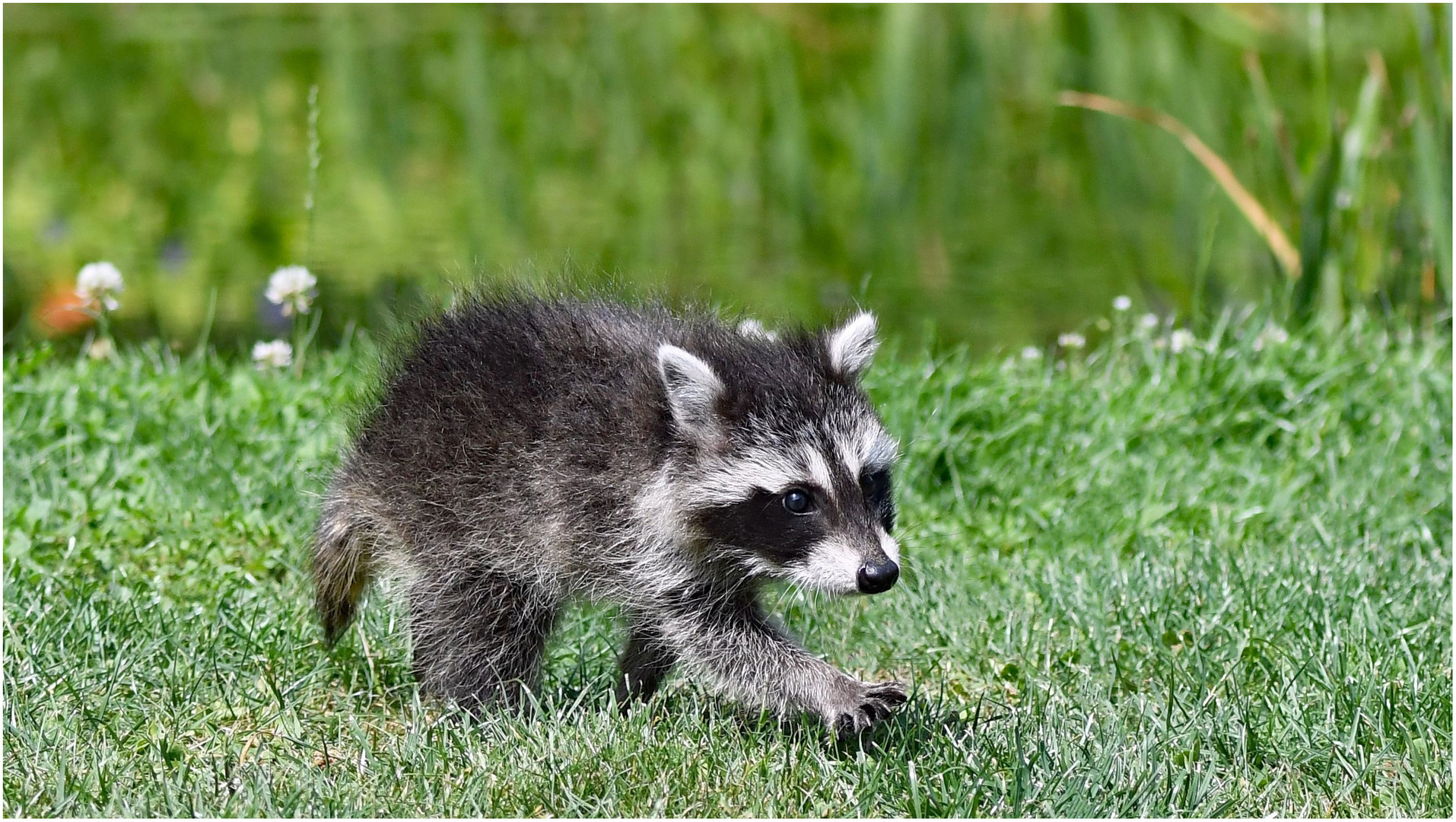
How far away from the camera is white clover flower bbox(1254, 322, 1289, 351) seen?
269 inches

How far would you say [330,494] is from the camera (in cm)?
484

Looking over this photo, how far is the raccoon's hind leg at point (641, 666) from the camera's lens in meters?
4.52

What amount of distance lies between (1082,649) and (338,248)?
20.1 ft

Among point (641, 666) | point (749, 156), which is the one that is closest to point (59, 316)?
point (749, 156)

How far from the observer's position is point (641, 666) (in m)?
4.61

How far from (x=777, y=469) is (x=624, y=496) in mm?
416

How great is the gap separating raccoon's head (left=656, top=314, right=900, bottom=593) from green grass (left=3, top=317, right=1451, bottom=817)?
0.45 metres

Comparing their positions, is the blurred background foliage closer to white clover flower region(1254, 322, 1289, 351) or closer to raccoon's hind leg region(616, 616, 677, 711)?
white clover flower region(1254, 322, 1289, 351)

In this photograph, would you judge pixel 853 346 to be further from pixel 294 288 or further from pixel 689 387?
pixel 294 288

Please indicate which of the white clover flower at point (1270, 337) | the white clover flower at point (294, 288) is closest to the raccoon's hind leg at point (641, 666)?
the white clover flower at point (294, 288)

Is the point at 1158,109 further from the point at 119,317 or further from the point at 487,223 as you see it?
the point at 119,317

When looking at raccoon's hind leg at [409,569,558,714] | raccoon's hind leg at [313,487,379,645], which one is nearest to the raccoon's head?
raccoon's hind leg at [409,569,558,714]

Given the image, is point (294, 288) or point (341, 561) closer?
point (341, 561)

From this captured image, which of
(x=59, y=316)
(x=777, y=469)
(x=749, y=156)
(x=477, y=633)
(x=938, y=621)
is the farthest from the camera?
(x=749, y=156)
